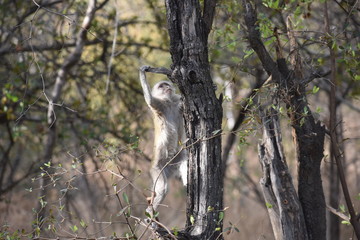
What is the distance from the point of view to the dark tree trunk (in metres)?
4.18

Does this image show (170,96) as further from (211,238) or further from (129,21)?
(211,238)

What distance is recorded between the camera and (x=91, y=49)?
29.5 ft

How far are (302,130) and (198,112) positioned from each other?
127cm

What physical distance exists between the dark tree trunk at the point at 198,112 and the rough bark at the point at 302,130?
691 millimetres

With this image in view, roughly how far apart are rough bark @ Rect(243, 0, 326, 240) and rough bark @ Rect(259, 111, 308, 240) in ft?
0.52

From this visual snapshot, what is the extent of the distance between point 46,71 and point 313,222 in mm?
4920

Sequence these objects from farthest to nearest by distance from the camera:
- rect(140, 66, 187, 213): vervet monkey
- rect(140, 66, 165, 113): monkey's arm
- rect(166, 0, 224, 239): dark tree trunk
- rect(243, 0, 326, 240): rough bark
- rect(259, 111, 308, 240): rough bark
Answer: rect(140, 66, 187, 213): vervet monkey < rect(140, 66, 165, 113): monkey's arm < rect(259, 111, 308, 240): rough bark < rect(243, 0, 326, 240): rough bark < rect(166, 0, 224, 239): dark tree trunk

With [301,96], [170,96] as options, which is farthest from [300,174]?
[170,96]

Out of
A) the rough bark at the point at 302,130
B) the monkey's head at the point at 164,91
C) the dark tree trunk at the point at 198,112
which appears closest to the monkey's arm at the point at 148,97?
the monkey's head at the point at 164,91

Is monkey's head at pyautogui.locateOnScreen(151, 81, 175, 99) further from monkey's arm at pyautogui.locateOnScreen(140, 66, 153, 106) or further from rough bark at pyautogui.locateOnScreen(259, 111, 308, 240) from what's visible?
rough bark at pyautogui.locateOnScreen(259, 111, 308, 240)

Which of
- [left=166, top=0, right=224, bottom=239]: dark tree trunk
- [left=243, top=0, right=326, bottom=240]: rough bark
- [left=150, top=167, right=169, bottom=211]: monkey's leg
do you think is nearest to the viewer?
[left=166, top=0, right=224, bottom=239]: dark tree trunk

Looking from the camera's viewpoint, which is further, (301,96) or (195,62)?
(301,96)

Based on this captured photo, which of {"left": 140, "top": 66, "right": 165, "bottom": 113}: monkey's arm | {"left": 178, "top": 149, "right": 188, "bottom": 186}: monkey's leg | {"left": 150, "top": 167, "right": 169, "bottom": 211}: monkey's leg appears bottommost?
{"left": 150, "top": 167, "right": 169, "bottom": 211}: monkey's leg

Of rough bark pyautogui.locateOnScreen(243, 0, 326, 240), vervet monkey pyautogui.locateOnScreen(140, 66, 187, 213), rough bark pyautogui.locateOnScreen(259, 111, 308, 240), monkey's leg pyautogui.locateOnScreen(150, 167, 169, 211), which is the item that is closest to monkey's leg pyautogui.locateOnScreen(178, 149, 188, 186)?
vervet monkey pyautogui.locateOnScreen(140, 66, 187, 213)
